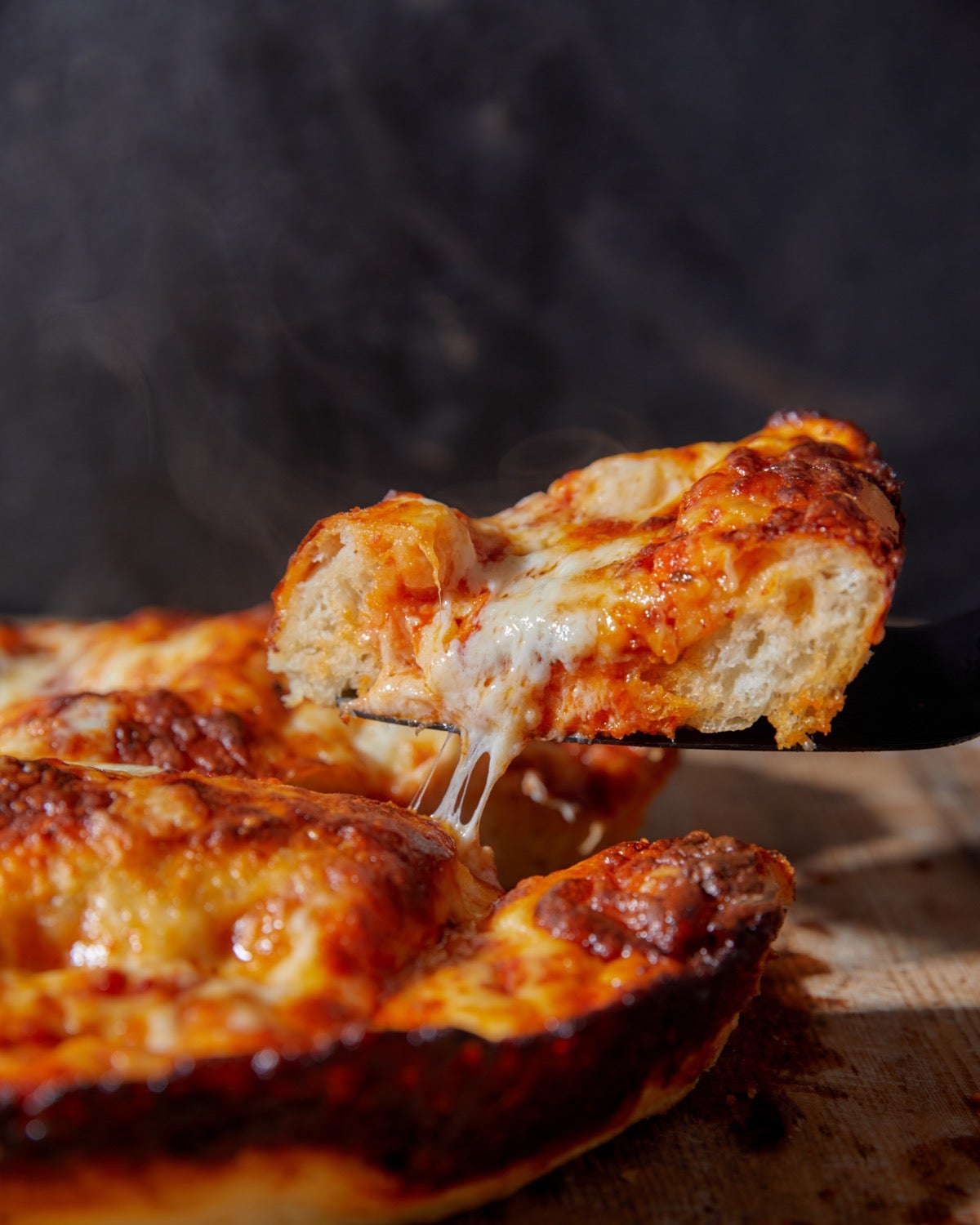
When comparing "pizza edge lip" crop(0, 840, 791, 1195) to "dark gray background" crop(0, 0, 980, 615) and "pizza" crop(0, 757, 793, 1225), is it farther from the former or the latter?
"dark gray background" crop(0, 0, 980, 615)

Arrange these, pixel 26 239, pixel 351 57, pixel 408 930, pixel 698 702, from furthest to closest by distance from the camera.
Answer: pixel 26 239 < pixel 351 57 < pixel 698 702 < pixel 408 930

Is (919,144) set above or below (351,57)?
above

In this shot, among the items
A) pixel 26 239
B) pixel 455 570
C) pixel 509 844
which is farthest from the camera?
pixel 26 239

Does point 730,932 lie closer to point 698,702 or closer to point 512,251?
point 698,702

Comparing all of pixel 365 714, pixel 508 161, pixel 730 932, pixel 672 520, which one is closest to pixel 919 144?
pixel 508 161

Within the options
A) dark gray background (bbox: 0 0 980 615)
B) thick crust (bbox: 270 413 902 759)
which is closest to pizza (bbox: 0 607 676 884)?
thick crust (bbox: 270 413 902 759)

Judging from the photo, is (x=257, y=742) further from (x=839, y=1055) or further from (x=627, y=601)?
(x=839, y=1055)

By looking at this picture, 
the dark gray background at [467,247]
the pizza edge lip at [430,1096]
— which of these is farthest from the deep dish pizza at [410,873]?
the dark gray background at [467,247]
